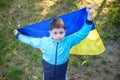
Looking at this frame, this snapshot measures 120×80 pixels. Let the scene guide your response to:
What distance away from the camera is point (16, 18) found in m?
6.73

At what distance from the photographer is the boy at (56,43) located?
3818 millimetres

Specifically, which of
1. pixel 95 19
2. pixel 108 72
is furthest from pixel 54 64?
pixel 95 19

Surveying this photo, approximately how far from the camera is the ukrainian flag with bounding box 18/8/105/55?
4.30 m

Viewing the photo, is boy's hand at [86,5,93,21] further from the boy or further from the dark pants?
the dark pants

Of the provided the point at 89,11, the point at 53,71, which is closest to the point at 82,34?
the point at 89,11

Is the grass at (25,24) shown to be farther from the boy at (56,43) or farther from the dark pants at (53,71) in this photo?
the boy at (56,43)

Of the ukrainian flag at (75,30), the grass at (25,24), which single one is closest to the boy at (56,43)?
the ukrainian flag at (75,30)

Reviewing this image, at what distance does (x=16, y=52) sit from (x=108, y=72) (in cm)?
208

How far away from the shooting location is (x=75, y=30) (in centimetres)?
448

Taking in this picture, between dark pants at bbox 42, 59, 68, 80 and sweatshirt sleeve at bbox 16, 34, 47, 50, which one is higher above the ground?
sweatshirt sleeve at bbox 16, 34, 47, 50

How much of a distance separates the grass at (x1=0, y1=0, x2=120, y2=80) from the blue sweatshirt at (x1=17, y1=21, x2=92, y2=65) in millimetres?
1570

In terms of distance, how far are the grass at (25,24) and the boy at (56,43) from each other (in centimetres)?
146

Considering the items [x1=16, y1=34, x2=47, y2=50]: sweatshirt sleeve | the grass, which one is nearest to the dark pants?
[x1=16, y1=34, x2=47, y2=50]: sweatshirt sleeve

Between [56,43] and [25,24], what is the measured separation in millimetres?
2829
